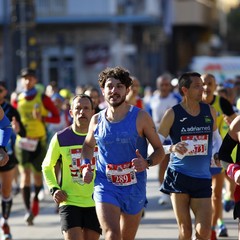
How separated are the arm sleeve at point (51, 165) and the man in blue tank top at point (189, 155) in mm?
1059

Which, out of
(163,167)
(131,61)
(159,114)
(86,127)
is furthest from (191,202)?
(131,61)

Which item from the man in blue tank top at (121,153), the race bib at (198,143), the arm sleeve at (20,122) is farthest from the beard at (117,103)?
the arm sleeve at (20,122)

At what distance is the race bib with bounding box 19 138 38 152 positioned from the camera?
13836 mm

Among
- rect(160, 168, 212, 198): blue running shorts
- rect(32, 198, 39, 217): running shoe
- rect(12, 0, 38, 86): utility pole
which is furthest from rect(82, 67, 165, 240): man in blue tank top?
rect(12, 0, 38, 86): utility pole

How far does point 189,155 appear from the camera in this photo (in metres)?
9.19

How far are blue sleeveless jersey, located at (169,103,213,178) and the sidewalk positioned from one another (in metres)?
2.66

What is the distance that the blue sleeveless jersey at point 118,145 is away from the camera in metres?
7.85

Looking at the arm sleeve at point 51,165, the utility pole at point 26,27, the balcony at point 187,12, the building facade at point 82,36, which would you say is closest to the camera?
the arm sleeve at point 51,165

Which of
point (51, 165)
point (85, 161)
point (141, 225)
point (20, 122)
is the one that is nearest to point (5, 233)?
point (20, 122)

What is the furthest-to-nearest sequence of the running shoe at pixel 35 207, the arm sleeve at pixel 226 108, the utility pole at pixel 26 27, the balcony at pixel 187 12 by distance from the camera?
the balcony at pixel 187 12 < the utility pole at pixel 26 27 < the running shoe at pixel 35 207 < the arm sleeve at pixel 226 108

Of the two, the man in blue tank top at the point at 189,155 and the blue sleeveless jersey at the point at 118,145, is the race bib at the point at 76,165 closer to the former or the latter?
the blue sleeveless jersey at the point at 118,145

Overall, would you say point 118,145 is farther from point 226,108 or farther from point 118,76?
point 226,108

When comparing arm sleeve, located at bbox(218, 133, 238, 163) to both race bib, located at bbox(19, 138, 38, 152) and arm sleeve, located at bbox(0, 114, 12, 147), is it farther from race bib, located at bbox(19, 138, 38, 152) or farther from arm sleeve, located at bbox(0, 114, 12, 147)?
race bib, located at bbox(19, 138, 38, 152)

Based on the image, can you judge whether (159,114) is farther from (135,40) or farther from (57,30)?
(135,40)
